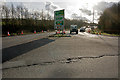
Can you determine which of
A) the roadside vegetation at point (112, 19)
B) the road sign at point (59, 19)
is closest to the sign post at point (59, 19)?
the road sign at point (59, 19)

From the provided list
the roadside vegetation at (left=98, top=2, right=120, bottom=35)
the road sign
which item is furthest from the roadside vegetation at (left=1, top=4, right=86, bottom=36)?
the roadside vegetation at (left=98, top=2, right=120, bottom=35)

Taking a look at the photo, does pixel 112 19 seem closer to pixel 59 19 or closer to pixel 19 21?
pixel 59 19

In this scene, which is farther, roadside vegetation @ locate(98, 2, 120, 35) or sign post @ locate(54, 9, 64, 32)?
roadside vegetation @ locate(98, 2, 120, 35)

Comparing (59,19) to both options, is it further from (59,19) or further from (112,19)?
(112,19)

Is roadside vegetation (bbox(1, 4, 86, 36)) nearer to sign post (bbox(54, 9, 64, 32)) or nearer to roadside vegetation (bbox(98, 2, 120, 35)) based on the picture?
sign post (bbox(54, 9, 64, 32))

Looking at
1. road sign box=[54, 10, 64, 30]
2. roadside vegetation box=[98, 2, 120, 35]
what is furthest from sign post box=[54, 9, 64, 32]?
roadside vegetation box=[98, 2, 120, 35]

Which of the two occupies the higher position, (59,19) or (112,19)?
(112,19)

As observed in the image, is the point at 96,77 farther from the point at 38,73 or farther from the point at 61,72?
the point at 38,73

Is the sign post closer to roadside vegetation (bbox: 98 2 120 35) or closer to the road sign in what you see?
the road sign

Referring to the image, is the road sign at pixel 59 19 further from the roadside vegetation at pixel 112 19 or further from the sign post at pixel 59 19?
the roadside vegetation at pixel 112 19

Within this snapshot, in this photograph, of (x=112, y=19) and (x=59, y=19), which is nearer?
(x=59, y=19)

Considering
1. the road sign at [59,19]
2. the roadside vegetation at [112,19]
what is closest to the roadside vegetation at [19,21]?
the road sign at [59,19]

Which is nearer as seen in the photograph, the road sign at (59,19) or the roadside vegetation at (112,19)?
the road sign at (59,19)

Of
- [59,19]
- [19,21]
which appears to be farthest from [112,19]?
[19,21]
